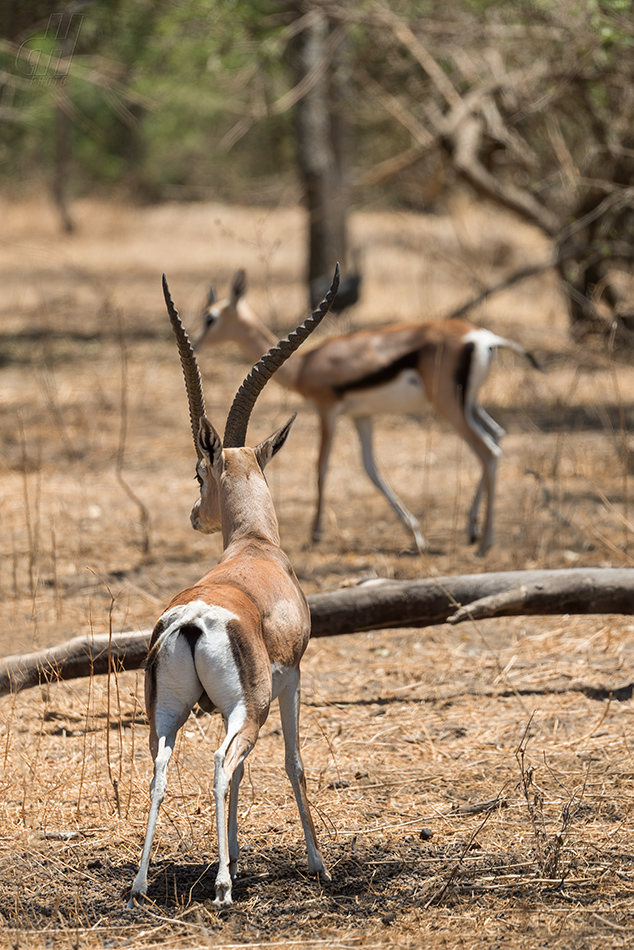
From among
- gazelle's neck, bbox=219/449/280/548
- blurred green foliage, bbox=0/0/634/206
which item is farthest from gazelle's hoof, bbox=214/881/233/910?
blurred green foliage, bbox=0/0/634/206

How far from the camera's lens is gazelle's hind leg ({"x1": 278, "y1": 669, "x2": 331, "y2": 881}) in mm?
2945

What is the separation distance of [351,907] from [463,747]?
1.25 metres

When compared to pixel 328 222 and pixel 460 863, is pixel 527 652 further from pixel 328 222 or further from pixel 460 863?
pixel 328 222

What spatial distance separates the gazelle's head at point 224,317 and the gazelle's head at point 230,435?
3854 mm

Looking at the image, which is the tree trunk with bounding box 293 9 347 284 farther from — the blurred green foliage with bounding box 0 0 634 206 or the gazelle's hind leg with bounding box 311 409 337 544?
the gazelle's hind leg with bounding box 311 409 337 544

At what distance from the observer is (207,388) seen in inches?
421

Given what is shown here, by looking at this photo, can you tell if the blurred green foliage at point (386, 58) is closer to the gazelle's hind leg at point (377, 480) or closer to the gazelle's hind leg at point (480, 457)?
the gazelle's hind leg at point (377, 480)

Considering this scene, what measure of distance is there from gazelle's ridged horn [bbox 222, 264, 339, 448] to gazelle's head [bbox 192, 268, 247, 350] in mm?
3828

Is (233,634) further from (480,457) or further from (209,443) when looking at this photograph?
(480,457)

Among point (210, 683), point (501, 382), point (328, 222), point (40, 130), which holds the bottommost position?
point (210, 683)

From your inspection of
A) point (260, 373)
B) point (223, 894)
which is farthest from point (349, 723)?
point (223, 894)

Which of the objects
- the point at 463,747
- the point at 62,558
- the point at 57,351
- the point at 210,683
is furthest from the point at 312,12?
the point at 210,683

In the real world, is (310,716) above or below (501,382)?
below

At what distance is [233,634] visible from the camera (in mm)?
2666
